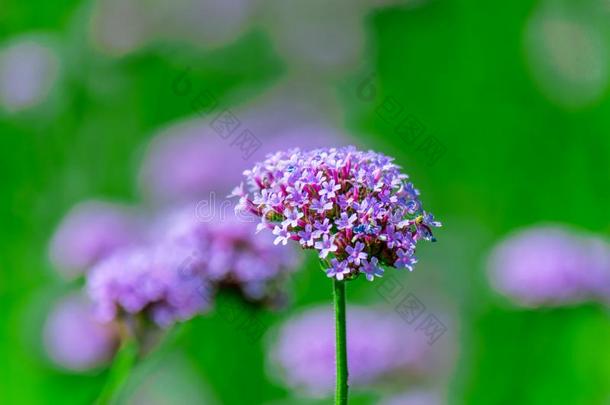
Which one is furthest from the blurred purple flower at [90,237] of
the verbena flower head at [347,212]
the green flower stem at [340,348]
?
the green flower stem at [340,348]

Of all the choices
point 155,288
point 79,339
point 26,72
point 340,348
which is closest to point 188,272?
point 155,288

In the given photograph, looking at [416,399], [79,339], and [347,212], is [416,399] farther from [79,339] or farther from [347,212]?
[347,212]

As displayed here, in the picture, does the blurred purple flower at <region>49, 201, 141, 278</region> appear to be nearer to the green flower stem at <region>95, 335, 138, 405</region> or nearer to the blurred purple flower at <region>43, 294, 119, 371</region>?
the blurred purple flower at <region>43, 294, 119, 371</region>

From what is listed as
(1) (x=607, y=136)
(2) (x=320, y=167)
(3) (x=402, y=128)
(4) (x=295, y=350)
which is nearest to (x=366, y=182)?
(2) (x=320, y=167)

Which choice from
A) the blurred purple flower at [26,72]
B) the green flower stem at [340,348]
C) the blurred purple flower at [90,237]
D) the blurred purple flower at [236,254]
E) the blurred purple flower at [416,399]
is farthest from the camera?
the blurred purple flower at [26,72]

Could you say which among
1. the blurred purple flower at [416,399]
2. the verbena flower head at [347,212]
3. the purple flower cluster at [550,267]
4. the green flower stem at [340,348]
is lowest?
the green flower stem at [340,348]

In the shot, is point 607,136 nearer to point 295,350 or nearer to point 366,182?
point 295,350

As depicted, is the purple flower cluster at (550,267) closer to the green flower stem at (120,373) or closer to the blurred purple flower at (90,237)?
the blurred purple flower at (90,237)
